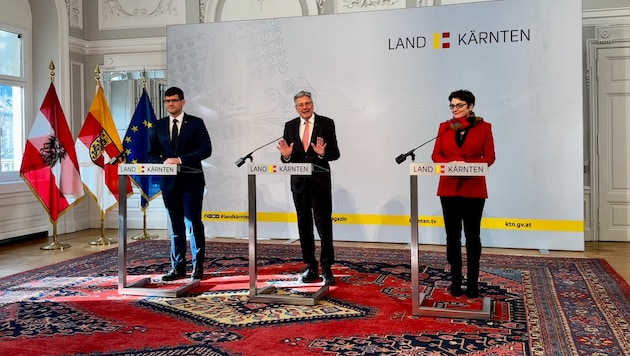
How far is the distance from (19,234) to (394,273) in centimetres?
442

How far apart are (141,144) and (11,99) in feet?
5.48

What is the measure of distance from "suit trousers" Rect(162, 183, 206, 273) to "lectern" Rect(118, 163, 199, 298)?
275mm

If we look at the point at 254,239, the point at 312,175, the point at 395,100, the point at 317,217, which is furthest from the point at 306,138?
the point at 395,100

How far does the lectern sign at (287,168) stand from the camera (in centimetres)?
350

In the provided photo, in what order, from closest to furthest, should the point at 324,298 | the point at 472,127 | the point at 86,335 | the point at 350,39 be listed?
the point at 86,335 → the point at 472,127 → the point at 324,298 → the point at 350,39

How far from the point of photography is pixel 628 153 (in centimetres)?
617

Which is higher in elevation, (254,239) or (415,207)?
(415,207)

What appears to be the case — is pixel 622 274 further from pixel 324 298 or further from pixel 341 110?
pixel 341 110

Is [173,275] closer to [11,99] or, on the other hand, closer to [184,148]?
[184,148]

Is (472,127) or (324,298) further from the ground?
(472,127)

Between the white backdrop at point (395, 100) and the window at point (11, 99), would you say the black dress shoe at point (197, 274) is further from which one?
the window at point (11, 99)

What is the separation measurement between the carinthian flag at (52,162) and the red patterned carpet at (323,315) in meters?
1.43

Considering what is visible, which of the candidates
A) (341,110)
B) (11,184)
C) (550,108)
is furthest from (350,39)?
(11,184)

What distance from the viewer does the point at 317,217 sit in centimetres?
405
